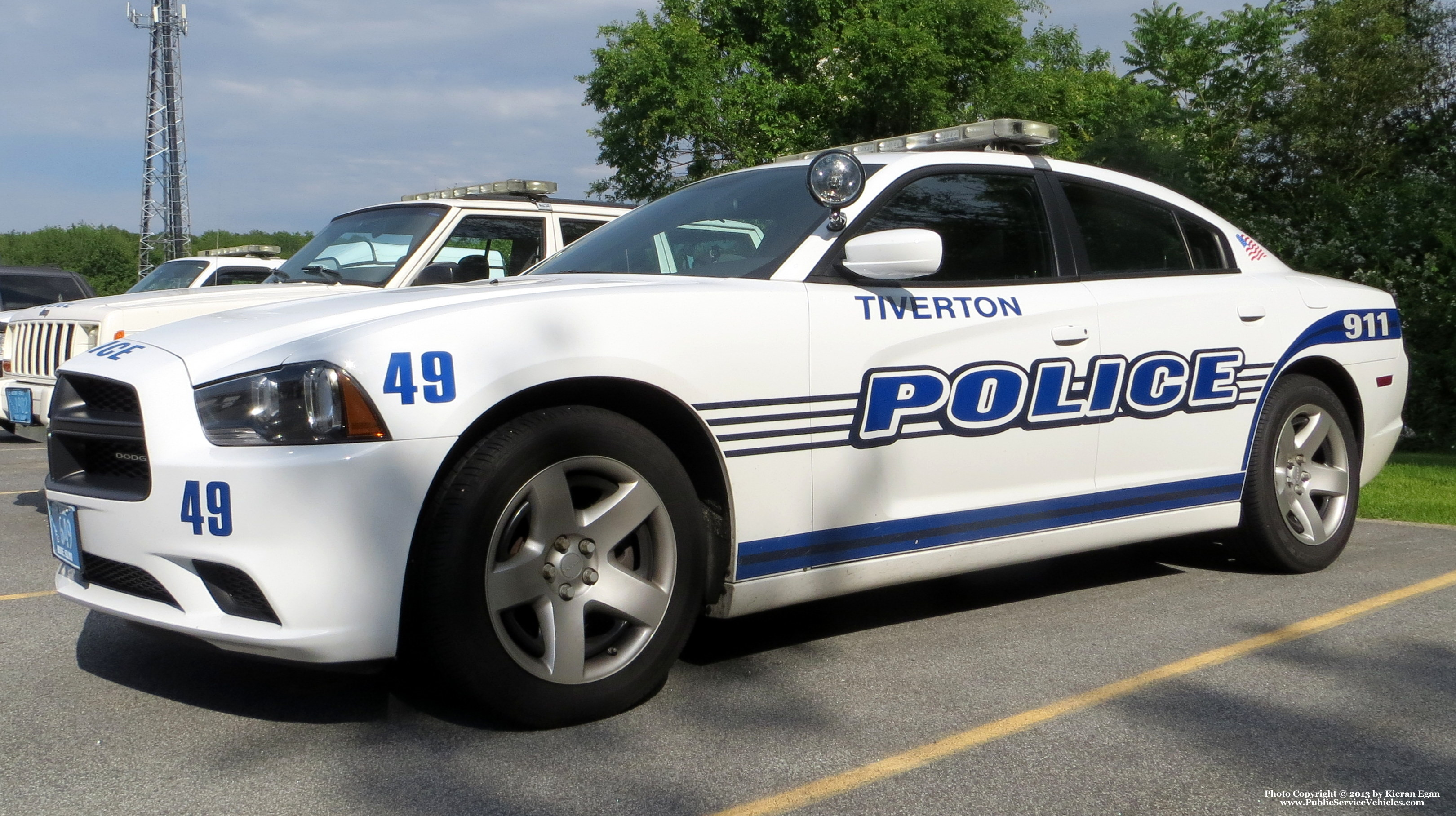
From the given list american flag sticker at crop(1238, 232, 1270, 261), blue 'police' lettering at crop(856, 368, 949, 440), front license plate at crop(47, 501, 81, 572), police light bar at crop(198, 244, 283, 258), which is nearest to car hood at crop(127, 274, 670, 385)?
front license plate at crop(47, 501, 81, 572)

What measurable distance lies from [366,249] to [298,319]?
15.6 ft

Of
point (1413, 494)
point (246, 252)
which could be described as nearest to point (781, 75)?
point (246, 252)

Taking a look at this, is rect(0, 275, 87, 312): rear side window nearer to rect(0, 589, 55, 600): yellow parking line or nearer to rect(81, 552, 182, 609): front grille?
rect(0, 589, 55, 600): yellow parking line

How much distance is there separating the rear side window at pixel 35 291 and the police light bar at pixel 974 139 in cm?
1266

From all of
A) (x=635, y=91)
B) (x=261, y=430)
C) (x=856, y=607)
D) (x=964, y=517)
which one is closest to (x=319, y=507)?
(x=261, y=430)

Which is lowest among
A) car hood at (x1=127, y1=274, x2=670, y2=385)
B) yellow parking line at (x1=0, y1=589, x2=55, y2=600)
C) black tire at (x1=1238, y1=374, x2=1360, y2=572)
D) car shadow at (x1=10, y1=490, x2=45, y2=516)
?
car shadow at (x1=10, y1=490, x2=45, y2=516)

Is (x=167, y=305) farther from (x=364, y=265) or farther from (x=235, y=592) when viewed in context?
(x=235, y=592)

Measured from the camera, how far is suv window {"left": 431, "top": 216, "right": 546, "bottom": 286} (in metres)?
7.84

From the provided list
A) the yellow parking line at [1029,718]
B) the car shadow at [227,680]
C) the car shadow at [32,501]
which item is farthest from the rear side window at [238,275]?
the yellow parking line at [1029,718]

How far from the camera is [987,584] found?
525 centimetres

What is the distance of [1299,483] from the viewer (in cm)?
525

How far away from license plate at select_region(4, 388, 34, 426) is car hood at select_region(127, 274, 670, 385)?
321 centimetres

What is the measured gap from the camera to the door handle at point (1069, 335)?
4.36m

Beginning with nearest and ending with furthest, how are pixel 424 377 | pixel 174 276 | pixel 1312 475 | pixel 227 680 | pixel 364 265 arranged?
pixel 424 377
pixel 227 680
pixel 1312 475
pixel 364 265
pixel 174 276
